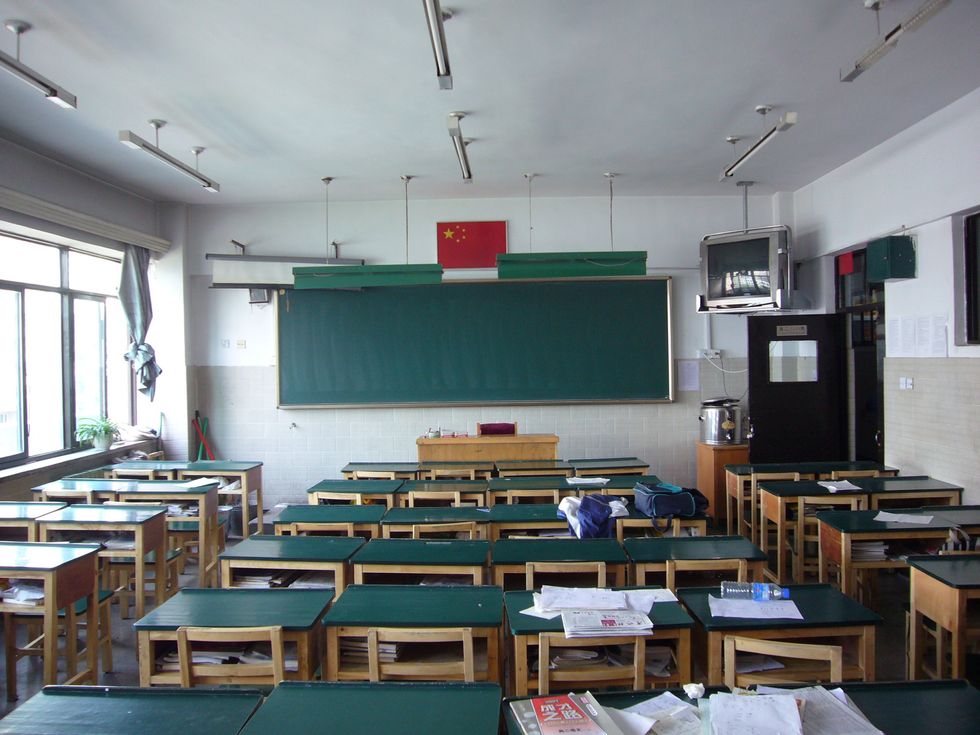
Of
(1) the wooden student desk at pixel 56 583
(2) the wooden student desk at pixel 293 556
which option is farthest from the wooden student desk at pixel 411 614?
(1) the wooden student desk at pixel 56 583

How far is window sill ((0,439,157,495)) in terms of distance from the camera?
17.4 ft

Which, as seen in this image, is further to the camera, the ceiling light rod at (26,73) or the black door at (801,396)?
the black door at (801,396)

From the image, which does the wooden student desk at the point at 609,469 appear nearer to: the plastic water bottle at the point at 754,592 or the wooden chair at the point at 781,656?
the plastic water bottle at the point at 754,592

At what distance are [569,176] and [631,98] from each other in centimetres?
196

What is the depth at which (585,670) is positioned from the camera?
2.30m

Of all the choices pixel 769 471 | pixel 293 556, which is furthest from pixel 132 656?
pixel 769 471

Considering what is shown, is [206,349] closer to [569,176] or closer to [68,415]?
[68,415]

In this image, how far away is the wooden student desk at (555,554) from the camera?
9.70 feet

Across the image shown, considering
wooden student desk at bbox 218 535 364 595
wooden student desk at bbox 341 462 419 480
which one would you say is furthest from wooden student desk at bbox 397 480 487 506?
wooden student desk at bbox 218 535 364 595

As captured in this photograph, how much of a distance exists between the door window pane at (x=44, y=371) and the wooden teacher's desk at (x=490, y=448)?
11.9 feet

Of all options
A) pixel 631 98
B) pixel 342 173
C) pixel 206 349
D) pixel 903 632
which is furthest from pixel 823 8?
pixel 206 349

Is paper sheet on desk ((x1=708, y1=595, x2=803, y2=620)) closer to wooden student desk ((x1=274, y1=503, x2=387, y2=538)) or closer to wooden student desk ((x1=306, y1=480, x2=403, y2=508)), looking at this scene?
wooden student desk ((x1=274, y1=503, x2=387, y2=538))

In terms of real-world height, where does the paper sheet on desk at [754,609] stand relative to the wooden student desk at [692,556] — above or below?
below

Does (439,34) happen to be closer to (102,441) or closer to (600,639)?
(600,639)
